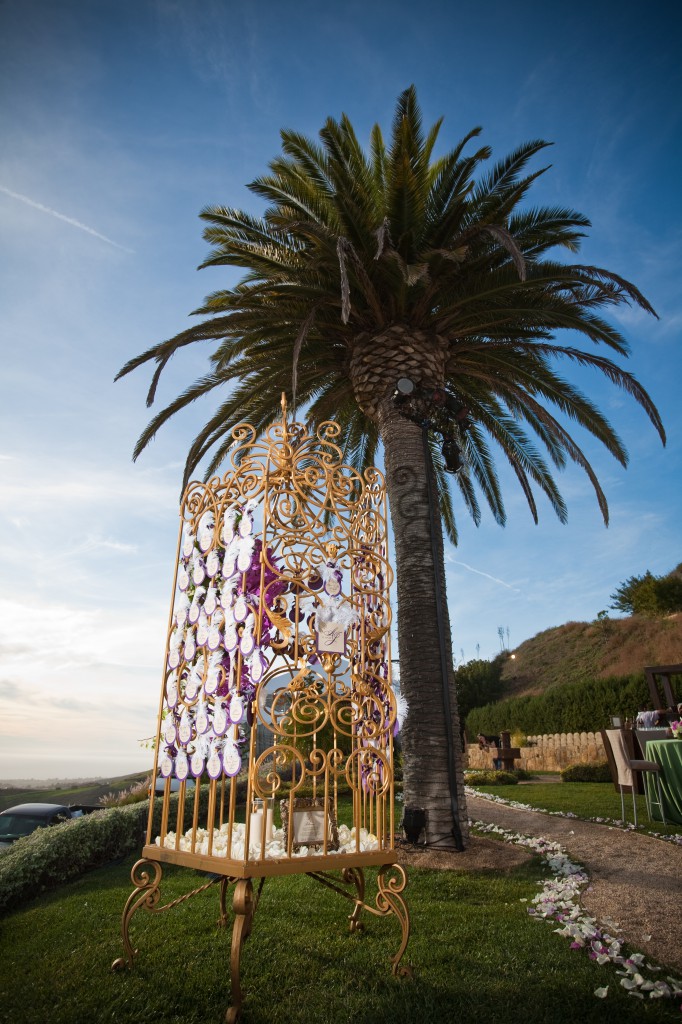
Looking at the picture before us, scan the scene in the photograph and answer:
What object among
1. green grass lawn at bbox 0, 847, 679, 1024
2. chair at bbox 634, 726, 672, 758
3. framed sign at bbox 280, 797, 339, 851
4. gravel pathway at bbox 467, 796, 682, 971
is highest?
chair at bbox 634, 726, 672, 758

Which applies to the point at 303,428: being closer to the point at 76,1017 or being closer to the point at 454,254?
the point at 76,1017

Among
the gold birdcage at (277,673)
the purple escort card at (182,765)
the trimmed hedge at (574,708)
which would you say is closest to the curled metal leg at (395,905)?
the gold birdcage at (277,673)

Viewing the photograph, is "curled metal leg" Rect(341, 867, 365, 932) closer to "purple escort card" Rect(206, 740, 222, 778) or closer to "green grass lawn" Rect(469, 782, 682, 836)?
"purple escort card" Rect(206, 740, 222, 778)

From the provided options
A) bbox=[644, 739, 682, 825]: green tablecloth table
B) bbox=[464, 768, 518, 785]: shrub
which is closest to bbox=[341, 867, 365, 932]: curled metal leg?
bbox=[644, 739, 682, 825]: green tablecloth table

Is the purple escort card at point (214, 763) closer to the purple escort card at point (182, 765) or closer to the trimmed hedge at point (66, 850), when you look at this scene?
the purple escort card at point (182, 765)

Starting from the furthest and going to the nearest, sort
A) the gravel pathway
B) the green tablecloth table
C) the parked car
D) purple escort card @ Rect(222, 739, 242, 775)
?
the parked car, the green tablecloth table, the gravel pathway, purple escort card @ Rect(222, 739, 242, 775)

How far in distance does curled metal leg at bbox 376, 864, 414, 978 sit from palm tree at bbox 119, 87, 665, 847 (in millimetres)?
3063

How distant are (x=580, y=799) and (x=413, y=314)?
28.1 feet

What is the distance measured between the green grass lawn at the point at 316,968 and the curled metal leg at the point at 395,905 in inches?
3.5

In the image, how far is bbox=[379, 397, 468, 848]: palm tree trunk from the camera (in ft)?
20.3

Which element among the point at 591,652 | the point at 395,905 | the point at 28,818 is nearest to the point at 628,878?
the point at 395,905

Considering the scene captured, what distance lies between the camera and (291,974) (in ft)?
10.6

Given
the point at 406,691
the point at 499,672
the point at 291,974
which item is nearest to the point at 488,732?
the point at 499,672

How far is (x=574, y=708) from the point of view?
18.8m
